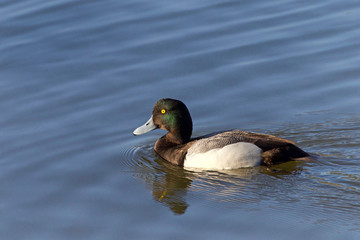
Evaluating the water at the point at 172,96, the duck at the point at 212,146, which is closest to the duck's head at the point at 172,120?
the duck at the point at 212,146

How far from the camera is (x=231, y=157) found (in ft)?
27.4

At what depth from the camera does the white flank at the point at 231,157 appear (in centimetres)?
831

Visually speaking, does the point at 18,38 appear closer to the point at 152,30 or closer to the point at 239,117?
the point at 152,30

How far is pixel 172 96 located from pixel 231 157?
7.00ft

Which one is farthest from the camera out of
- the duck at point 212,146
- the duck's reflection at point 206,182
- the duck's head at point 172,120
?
the duck's head at point 172,120

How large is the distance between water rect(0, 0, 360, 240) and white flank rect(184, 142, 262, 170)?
0.17 meters

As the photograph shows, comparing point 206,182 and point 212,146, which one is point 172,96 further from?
point 206,182

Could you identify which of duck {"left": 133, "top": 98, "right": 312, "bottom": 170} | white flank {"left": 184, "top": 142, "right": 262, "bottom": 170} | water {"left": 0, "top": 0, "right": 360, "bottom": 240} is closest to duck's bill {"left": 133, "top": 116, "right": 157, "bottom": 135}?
duck {"left": 133, "top": 98, "right": 312, "bottom": 170}

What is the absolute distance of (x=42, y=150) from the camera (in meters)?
8.88

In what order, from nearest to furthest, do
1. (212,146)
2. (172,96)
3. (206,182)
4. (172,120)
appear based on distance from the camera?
(206,182) → (212,146) → (172,120) → (172,96)

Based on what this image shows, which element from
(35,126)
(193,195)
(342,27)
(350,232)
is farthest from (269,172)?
(342,27)

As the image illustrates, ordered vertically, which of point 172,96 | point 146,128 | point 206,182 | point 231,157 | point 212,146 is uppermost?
point 172,96

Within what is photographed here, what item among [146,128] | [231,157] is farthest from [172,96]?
[231,157]

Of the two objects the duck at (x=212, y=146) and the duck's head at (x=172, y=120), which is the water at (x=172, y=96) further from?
the duck's head at (x=172, y=120)
